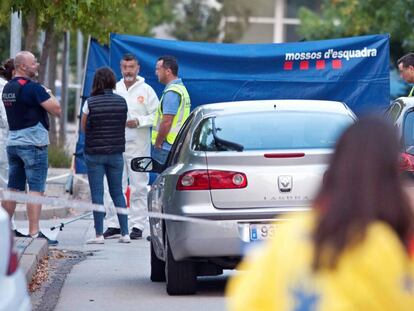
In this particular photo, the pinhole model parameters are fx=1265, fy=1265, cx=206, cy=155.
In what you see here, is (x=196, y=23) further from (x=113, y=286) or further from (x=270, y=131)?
(x=270, y=131)

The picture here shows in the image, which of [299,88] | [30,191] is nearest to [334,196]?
[30,191]

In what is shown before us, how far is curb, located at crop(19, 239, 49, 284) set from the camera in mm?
10102

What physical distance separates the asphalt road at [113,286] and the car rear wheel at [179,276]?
92 mm

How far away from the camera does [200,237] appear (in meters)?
9.18

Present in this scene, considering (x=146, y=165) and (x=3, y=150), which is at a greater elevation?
(x=146, y=165)

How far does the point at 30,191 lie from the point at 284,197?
4.17 meters

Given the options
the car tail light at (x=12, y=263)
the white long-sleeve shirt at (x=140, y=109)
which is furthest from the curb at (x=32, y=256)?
the car tail light at (x=12, y=263)

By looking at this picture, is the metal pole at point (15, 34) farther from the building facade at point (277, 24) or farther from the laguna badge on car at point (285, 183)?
the building facade at point (277, 24)

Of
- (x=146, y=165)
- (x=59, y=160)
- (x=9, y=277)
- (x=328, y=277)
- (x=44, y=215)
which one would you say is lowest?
(x=59, y=160)

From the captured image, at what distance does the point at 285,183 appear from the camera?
9.21 metres

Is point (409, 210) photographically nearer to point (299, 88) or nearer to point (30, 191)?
point (30, 191)

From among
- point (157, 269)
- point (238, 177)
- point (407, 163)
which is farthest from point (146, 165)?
point (407, 163)

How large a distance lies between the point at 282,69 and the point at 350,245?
14766 millimetres

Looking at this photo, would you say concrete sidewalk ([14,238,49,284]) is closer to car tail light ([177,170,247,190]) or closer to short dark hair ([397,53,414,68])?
car tail light ([177,170,247,190])
